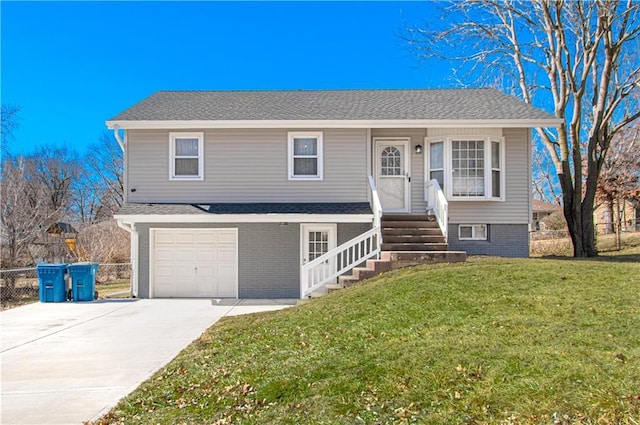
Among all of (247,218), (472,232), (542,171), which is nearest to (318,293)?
(247,218)

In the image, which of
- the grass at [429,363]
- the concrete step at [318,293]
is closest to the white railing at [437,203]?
the concrete step at [318,293]

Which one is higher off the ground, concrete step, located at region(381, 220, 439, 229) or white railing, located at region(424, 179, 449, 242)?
white railing, located at region(424, 179, 449, 242)

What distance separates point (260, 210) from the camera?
13.4 m

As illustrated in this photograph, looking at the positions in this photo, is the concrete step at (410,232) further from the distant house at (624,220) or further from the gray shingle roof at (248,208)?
the distant house at (624,220)

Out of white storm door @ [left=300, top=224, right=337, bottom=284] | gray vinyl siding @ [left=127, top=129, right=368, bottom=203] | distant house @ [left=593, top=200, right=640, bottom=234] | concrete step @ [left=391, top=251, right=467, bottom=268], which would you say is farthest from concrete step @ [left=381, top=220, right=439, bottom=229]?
distant house @ [left=593, top=200, right=640, bottom=234]

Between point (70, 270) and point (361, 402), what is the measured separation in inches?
453

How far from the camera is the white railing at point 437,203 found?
12.1 metres

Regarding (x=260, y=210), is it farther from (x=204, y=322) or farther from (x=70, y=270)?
(x=70, y=270)

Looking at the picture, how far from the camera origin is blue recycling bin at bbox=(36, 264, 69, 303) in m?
13.1

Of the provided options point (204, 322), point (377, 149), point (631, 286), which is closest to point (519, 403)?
point (631, 286)

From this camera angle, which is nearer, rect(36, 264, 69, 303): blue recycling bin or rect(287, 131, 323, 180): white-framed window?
rect(36, 264, 69, 303): blue recycling bin

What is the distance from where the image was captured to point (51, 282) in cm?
1309

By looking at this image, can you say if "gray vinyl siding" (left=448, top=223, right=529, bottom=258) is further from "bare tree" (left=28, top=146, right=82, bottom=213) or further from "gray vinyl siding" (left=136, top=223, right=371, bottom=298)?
"bare tree" (left=28, top=146, right=82, bottom=213)

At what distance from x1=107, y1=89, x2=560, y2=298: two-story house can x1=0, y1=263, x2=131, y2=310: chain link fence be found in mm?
3395
